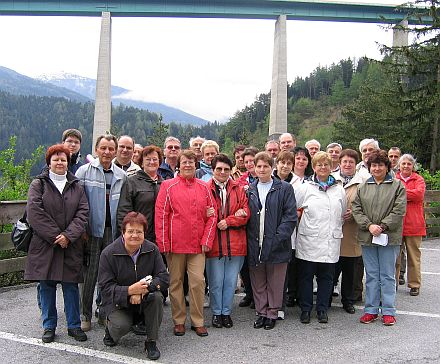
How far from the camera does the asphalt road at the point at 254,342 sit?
3932 millimetres

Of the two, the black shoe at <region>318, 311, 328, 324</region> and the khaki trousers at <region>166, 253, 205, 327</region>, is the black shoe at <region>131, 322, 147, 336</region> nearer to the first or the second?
the khaki trousers at <region>166, 253, 205, 327</region>

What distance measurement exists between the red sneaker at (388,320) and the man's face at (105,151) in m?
3.38

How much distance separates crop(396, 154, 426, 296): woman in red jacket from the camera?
19.9 ft

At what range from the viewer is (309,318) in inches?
195

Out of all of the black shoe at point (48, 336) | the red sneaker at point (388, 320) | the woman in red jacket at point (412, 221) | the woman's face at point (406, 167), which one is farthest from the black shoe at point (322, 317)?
the black shoe at point (48, 336)

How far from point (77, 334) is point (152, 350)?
0.85 m

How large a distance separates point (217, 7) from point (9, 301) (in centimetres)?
3139

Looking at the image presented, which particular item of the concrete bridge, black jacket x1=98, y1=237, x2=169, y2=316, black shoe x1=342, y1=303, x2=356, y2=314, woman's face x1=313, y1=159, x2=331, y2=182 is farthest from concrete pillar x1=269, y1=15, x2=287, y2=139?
black jacket x1=98, y1=237, x2=169, y2=316

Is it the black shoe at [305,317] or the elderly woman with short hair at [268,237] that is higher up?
the elderly woman with short hair at [268,237]

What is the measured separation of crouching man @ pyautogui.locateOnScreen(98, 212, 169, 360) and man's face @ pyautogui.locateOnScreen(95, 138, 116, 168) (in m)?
0.89

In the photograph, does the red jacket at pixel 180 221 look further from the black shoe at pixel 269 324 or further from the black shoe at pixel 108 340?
the black shoe at pixel 269 324

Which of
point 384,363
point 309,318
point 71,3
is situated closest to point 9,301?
point 309,318

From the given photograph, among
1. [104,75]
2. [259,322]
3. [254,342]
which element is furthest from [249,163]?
[104,75]

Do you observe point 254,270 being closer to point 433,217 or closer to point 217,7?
point 433,217
